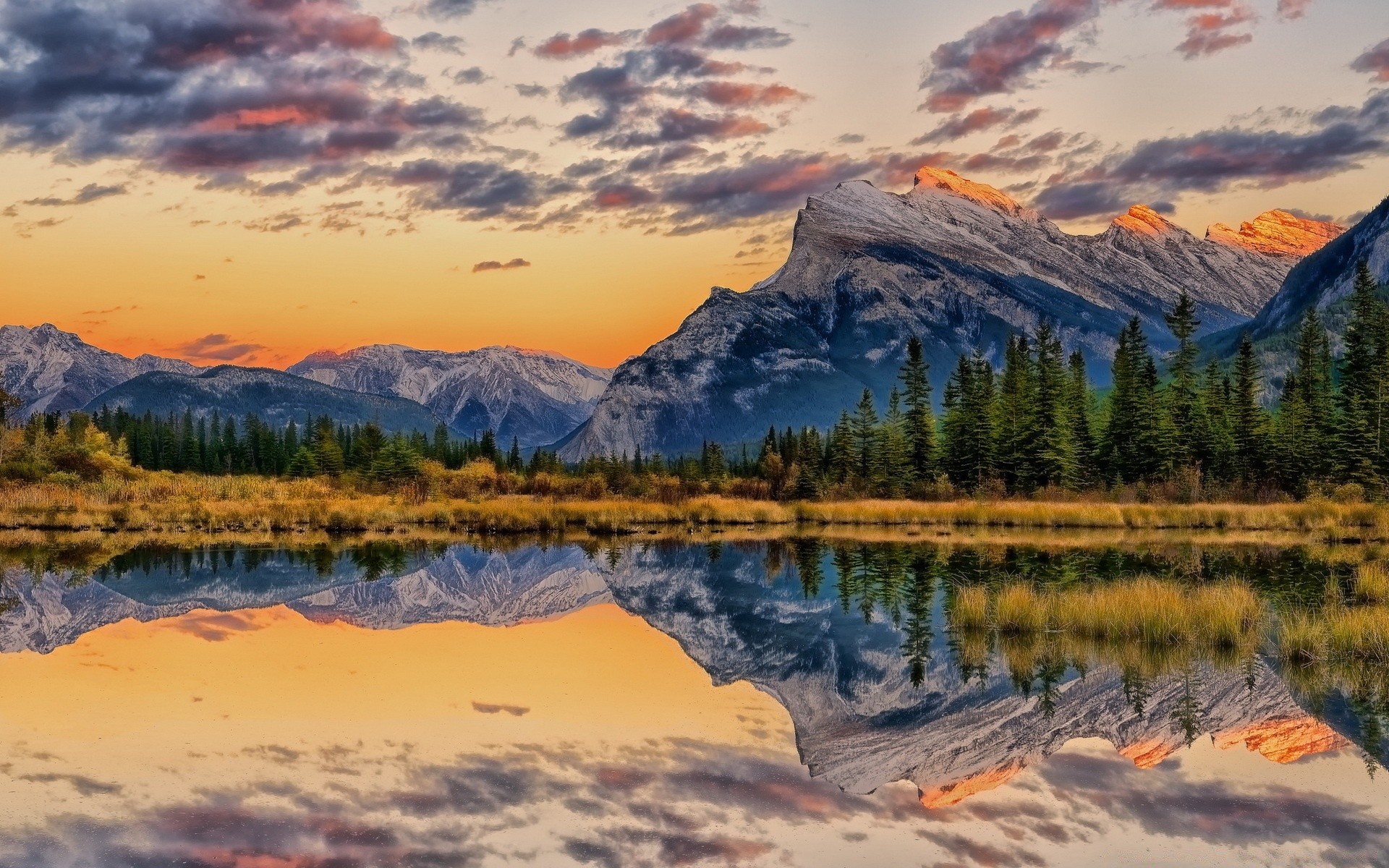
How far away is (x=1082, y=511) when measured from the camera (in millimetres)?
73500

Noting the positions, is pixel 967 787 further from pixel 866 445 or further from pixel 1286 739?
pixel 866 445

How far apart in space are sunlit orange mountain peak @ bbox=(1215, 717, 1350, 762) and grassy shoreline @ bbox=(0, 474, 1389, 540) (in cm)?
4595

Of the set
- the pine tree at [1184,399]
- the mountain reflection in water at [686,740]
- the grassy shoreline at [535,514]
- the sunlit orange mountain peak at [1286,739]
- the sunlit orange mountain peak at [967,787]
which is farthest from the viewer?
the pine tree at [1184,399]

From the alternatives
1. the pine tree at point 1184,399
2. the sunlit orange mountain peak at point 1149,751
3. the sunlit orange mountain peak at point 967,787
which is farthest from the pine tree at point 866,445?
the sunlit orange mountain peak at point 967,787

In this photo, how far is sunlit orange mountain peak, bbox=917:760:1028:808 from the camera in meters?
15.5

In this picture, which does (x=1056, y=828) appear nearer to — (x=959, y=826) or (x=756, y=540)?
(x=959, y=826)

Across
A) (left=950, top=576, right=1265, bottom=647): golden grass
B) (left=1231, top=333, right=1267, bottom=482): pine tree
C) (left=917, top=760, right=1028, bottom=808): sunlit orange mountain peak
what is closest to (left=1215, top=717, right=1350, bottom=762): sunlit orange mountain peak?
(left=917, top=760, right=1028, bottom=808): sunlit orange mountain peak

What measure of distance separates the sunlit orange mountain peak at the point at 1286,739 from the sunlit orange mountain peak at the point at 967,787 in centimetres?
371

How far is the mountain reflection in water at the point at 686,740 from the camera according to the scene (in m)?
13.6

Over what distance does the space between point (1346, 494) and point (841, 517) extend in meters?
34.1

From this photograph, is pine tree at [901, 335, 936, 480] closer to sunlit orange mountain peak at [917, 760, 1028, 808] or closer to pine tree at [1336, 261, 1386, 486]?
pine tree at [1336, 261, 1386, 486]

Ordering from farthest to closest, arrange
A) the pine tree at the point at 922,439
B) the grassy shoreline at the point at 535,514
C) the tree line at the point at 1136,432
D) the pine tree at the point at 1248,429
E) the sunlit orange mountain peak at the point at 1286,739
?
the pine tree at the point at 922,439 → the pine tree at the point at 1248,429 → the tree line at the point at 1136,432 → the grassy shoreline at the point at 535,514 → the sunlit orange mountain peak at the point at 1286,739

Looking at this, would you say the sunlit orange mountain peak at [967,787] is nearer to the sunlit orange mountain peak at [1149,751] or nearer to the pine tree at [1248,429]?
the sunlit orange mountain peak at [1149,751]

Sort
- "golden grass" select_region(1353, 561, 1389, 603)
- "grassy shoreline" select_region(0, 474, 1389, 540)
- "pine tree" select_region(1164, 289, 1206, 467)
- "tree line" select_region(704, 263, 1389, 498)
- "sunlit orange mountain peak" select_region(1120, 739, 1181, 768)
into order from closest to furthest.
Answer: "sunlit orange mountain peak" select_region(1120, 739, 1181, 768) → "golden grass" select_region(1353, 561, 1389, 603) → "grassy shoreline" select_region(0, 474, 1389, 540) → "tree line" select_region(704, 263, 1389, 498) → "pine tree" select_region(1164, 289, 1206, 467)
